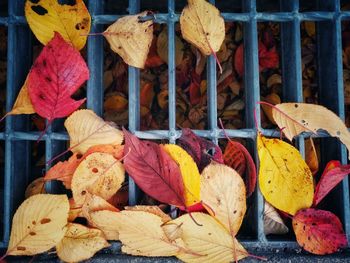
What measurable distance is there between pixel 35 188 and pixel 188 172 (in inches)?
20.1

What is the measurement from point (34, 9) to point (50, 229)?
67 centimetres

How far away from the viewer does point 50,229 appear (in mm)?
1096

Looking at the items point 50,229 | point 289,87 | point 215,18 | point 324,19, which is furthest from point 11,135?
point 324,19

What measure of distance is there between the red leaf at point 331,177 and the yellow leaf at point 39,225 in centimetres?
77

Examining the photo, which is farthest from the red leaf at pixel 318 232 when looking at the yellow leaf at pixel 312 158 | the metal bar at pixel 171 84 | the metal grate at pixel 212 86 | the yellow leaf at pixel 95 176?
the yellow leaf at pixel 95 176

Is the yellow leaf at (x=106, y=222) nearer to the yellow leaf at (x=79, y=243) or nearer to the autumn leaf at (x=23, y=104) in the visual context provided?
the yellow leaf at (x=79, y=243)

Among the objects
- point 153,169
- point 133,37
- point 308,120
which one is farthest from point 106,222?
point 308,120

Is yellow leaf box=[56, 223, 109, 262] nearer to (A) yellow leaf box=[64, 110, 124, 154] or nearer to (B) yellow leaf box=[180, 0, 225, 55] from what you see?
(A) yellow leaf box=[64, 110, 124, 154]

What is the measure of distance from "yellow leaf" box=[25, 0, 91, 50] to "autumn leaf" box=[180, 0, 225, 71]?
0.31 m

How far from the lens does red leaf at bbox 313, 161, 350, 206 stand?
1143 millimetres

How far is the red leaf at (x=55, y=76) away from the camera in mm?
1110

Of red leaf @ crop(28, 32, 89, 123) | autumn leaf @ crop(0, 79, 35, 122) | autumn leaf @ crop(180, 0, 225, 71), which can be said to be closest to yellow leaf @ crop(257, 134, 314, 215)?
autumn leaf @ crop(180, 0, 225, 71)

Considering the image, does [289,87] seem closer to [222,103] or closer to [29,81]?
[222,103]

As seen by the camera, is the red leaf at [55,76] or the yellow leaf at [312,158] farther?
the yellow leaf at [312,158]
